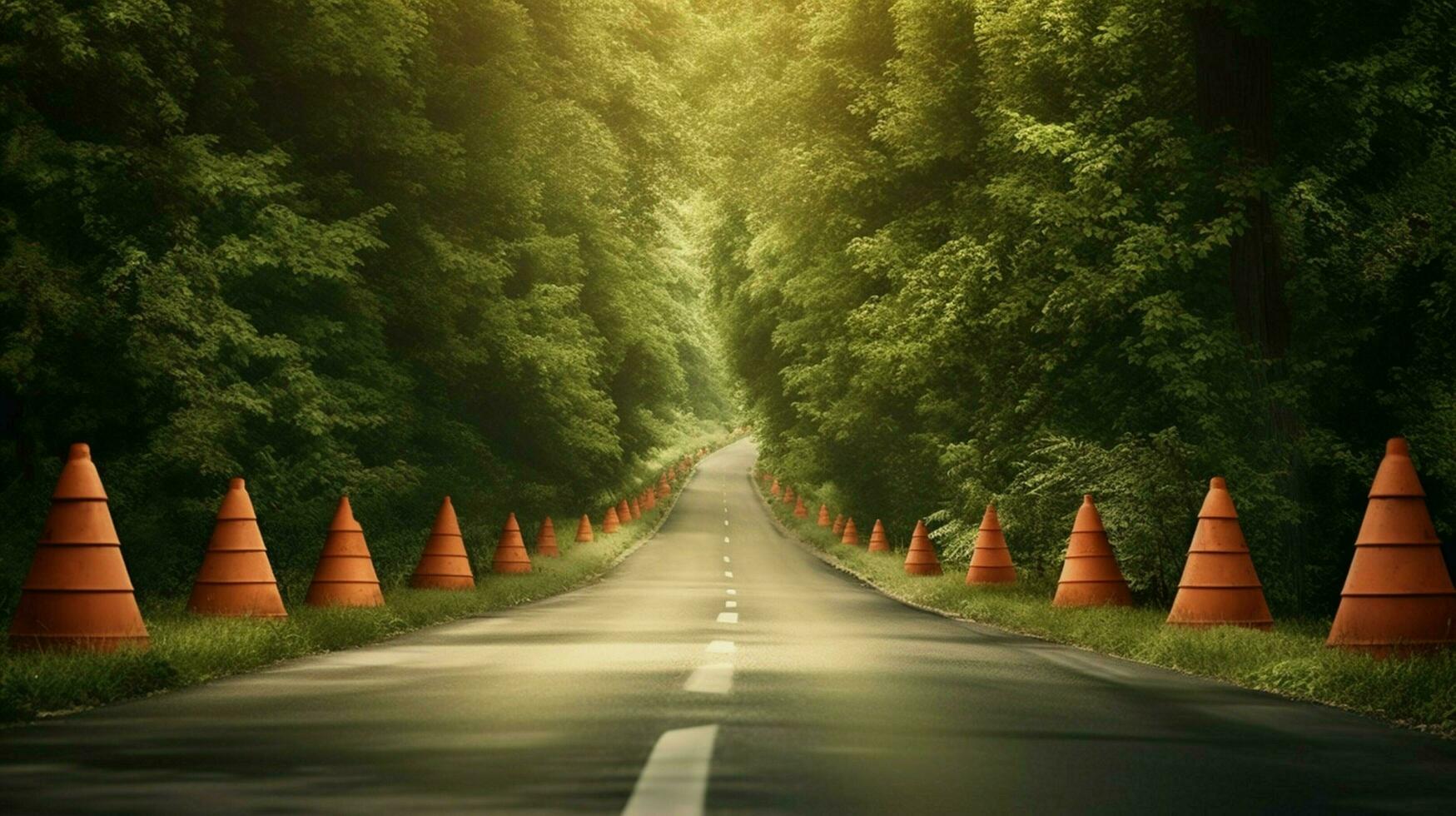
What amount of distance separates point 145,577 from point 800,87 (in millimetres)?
19896

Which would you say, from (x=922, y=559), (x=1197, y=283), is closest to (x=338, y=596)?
(x=1197, y=283)

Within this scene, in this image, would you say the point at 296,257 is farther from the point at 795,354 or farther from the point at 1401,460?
the point at 795,354

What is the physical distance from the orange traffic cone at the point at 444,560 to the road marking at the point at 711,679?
11776 mm

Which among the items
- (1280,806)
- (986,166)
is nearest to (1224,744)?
(1280,806)

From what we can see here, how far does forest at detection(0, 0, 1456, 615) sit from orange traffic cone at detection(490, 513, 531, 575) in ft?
5.72

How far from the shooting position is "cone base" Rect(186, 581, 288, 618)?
14789 millimetres

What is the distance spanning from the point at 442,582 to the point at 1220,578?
38.8 feet

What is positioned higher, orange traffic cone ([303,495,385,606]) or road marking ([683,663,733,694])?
orange traffic cone ([303,495,385,606])

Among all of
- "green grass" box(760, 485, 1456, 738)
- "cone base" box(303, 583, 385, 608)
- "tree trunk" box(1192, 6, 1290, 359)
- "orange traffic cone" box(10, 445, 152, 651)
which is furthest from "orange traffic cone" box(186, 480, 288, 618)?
"tree trunk" box(1192, 6, 1290, 359)

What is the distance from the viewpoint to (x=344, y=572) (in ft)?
59.5

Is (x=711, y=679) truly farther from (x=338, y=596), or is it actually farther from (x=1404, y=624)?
(x=338, y=596)

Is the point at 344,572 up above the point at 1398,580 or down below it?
below

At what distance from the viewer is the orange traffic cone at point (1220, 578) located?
14727 millimetres

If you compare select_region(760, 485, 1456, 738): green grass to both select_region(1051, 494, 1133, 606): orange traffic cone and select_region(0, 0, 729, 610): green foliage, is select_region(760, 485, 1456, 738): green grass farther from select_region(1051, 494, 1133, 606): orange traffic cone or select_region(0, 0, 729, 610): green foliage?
select_region(0, 0, 729, 610): green foliage
